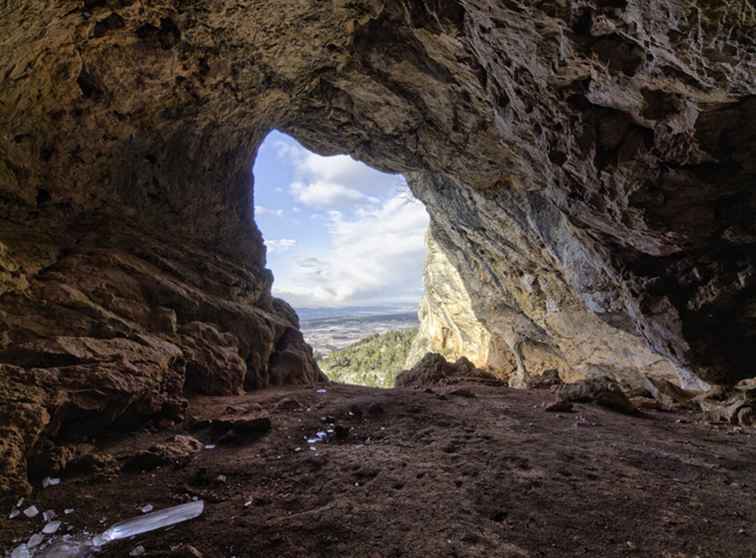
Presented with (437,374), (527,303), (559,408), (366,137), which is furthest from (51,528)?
(527,303)

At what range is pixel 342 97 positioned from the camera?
435 inches

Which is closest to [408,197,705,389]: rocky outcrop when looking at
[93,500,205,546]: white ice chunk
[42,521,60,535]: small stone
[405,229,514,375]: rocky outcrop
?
[405,229,514,375]: rocky outcrop

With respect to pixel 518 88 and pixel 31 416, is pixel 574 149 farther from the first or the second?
pixel 31 416

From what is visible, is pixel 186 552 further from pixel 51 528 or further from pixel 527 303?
pixel 527 303

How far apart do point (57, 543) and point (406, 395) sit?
19.1 feet

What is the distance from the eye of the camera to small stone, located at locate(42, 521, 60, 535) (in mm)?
3045

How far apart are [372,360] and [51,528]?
40734 millimetres

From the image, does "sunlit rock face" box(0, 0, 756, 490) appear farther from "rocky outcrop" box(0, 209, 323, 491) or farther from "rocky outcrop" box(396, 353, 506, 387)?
"rocky outcrop" box(396, 353, 506, 387)

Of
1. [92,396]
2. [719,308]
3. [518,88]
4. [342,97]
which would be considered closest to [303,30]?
[342,97]

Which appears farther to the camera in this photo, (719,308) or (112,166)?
(112,166)

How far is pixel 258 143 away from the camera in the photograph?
1209 cm

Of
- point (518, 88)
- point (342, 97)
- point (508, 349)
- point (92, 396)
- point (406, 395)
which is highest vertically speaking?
point (342, 97)

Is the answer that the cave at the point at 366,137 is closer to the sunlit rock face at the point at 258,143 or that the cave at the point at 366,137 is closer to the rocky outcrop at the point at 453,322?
the sunlit rock face at the point at 258,143

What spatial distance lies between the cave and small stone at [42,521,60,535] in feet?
0.69
